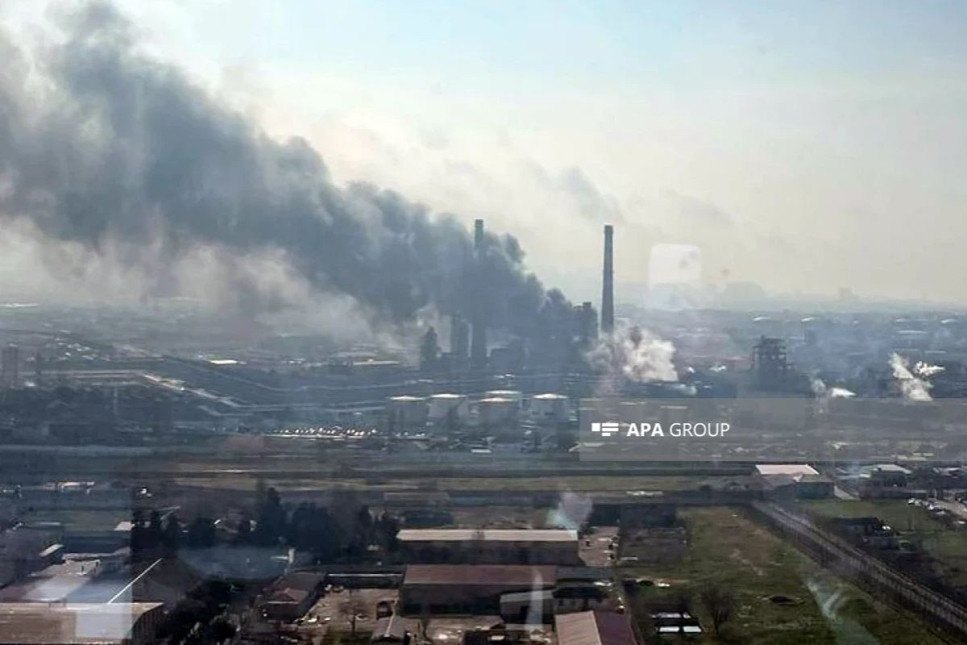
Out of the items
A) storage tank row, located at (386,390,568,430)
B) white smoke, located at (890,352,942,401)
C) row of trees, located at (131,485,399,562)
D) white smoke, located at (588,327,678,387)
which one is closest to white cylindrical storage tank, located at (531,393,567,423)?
storage tank row, located at (386,390,568,430)

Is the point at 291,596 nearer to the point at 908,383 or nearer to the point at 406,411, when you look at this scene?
the point at 406,411

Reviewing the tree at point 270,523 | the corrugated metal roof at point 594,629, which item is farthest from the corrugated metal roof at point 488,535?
the corrugated metal roof at point 594,629

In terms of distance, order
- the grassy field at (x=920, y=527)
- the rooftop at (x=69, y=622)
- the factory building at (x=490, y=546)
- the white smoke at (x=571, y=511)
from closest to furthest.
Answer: the rooftop at (x=69, y=622) < the factory building at (x=490, y=546) < the grassy field at (x=920, y=527) < the white smoke at (x=571, y=511)

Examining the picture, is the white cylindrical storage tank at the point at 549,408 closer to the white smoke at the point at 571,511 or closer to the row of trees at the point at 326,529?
the white smoke at the point at 571,511

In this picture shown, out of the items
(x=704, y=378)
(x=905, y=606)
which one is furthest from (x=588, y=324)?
(x=905, y=606)

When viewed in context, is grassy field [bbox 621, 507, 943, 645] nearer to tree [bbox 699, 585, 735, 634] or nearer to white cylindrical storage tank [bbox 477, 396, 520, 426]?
tree [bbox 699, 585, 735, 634]

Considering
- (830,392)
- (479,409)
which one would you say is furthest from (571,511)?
(830,392)
